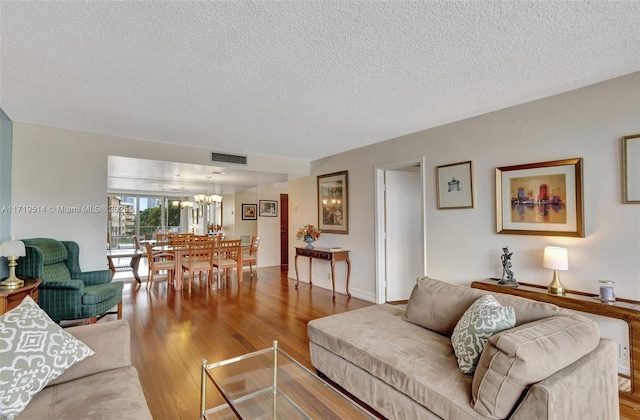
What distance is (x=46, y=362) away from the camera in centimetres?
138

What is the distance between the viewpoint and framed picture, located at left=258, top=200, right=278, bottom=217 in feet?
25.2

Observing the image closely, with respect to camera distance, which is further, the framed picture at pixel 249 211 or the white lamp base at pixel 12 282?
the framed picture at pixel 249 211

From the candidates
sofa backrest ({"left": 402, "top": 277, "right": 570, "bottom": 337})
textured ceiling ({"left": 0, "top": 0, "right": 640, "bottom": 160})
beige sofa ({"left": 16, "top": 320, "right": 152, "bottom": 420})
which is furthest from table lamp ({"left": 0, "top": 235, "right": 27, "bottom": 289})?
sofa backrest ({"left": 402, "top": 277, "right": 570, "bottom": 337})

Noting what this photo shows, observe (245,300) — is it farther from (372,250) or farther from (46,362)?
(46,362)

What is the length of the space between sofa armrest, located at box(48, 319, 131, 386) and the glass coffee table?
49cm

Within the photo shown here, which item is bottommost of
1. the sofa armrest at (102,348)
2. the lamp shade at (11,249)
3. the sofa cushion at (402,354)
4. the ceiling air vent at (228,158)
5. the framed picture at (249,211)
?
the sofa cushion at (402,354)

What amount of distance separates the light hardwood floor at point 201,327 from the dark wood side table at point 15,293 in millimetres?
992

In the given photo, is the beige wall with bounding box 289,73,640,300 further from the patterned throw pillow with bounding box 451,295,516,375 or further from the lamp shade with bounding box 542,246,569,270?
the patterned throw pillow with bounding box 451,295,516,375

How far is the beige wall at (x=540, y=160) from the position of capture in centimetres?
237

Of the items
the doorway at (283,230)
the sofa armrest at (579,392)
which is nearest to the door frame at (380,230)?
the sofa armrest at (579,392)

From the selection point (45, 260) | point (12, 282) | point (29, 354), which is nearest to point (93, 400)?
point (29, 354)

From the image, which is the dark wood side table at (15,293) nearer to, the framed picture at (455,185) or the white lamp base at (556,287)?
the framed picture at (455,185)

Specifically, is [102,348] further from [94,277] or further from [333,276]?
[333,276]

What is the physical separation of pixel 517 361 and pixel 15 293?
3.57 metres
